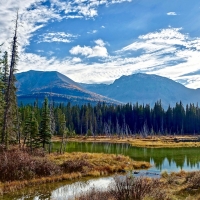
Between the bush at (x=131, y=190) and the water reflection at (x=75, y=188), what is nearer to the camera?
the bush at (x=131, y=190)

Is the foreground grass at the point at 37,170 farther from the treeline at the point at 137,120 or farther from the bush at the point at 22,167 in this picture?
the treeline at the point at 137,120

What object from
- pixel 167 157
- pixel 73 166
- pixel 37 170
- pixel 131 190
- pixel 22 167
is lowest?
pixel 167 157

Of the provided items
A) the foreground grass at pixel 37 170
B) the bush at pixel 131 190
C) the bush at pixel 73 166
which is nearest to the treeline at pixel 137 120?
the foreground grass at pixel 37 170

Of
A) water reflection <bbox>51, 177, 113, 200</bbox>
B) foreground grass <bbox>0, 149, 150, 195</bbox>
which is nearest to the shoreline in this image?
foreground grass <bbox>0, 149, 150, 195</bbox>

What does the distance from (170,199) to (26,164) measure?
55.6 feet

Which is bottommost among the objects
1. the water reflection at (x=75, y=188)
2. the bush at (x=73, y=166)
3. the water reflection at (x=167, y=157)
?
the water reflection at (x=167, y=157)

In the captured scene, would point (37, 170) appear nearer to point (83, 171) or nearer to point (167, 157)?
point (83, 171)

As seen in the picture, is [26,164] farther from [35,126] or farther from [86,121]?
[86,121]

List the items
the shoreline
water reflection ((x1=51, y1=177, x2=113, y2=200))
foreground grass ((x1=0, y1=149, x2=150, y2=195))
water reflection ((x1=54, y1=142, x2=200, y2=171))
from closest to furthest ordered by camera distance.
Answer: water reflection ((x1=51, y1=177, x2=113, y2=200)), the shoreline, foreground grass ((x1=0, y1=149, x2=150, y2=195)), water reflection ((x1=54, y1=142, x2=200, y2=171))

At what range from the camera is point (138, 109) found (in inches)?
6038

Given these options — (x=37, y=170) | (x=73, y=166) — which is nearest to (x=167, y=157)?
(x=73, y=166)

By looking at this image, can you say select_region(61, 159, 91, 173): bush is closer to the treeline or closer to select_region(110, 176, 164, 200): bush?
select_region(110, 176, 164, 200): bush

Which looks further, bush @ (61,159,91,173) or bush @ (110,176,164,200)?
bush @ (61,159,91,173)

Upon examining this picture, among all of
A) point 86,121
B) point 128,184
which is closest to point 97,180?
point 128,184
